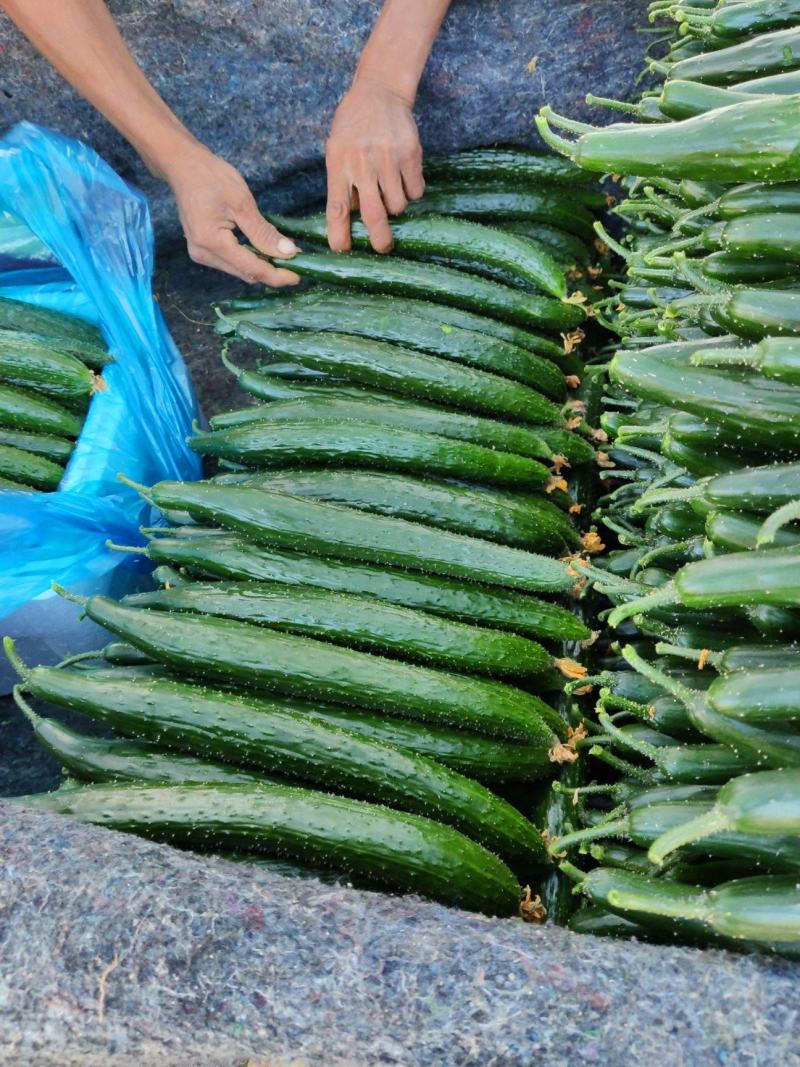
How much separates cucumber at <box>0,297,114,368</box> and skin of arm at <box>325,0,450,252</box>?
723mm

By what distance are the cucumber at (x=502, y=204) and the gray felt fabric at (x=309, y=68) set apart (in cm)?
32

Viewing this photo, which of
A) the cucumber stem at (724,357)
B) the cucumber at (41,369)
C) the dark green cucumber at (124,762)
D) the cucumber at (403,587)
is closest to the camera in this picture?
the cucumber stem at (724,357)

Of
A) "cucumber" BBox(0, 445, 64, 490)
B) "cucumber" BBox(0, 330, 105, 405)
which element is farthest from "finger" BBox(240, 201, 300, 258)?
"cucumber" BBox(0, 445, 64, 490)

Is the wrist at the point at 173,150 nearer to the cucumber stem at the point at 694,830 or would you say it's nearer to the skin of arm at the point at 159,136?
the skin of arm at the point at 159,136

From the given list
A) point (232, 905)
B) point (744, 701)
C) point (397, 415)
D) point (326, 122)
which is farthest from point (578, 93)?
point (232, 905)

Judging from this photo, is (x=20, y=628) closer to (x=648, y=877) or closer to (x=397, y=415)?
(x=397, y=415)

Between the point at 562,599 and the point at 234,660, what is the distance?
792mm

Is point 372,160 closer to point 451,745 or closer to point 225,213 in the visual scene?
point 225,213

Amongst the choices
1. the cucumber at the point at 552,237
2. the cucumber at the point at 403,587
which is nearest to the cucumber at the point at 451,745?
the cucumber at the point at 403,587

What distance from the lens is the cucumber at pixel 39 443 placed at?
2.44 meters

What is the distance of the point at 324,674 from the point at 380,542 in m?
0.34

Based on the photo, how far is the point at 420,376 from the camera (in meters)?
2.30

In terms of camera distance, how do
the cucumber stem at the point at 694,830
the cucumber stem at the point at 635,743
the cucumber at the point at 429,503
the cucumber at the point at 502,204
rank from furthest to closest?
the cucumber at the point at 502,204 < the cucumber at the point at 429,503 < the cucumber stem at the point at 635,743 < the cucumber stem at the point at 694,830

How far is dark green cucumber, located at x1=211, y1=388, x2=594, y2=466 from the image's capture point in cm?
224
